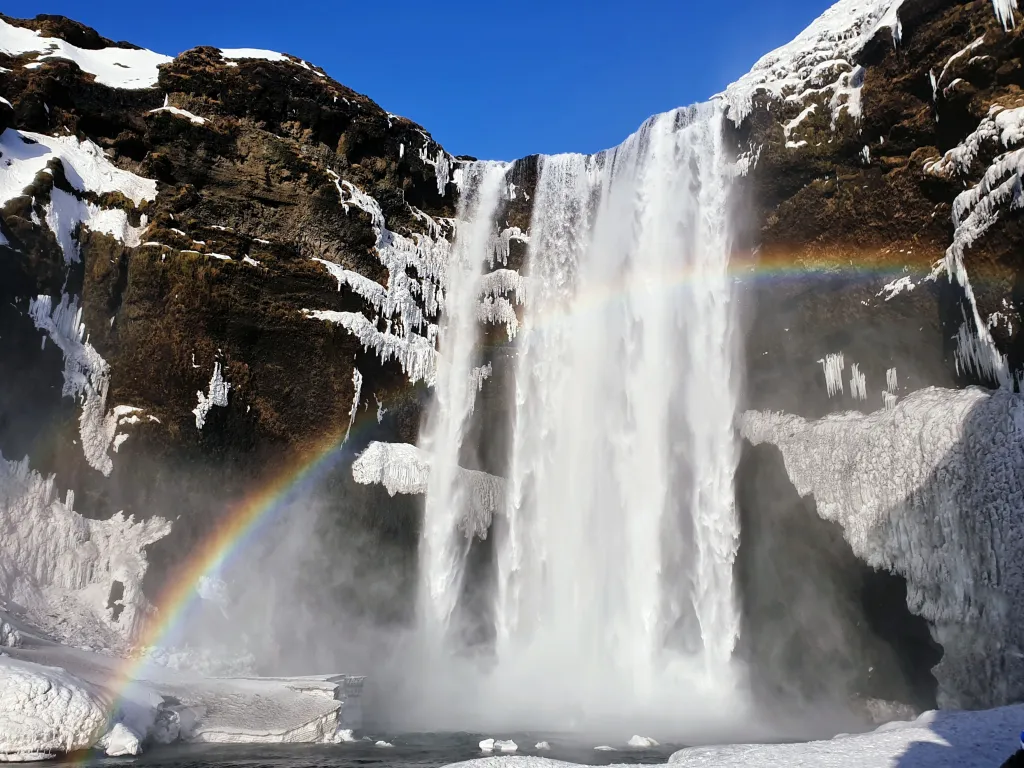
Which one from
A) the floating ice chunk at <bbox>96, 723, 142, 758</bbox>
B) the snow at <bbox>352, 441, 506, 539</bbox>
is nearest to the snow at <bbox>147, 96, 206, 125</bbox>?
the snow at <bbox>352, 441, 506, 539</bbox>

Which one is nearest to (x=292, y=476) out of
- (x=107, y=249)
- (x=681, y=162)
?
(x=107, y=249)

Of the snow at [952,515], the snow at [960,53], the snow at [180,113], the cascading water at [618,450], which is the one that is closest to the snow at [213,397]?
the cascading water at [618,450]

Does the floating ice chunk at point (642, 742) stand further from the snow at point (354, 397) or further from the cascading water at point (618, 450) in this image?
the snow at point (354, 397)

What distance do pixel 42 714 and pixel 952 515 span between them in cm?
1893

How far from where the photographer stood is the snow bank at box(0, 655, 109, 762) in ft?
42.5

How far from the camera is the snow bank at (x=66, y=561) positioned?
2038 cm

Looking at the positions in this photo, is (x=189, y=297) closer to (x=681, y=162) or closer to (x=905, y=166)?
(x=681, y=162)

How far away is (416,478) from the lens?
88.2ft

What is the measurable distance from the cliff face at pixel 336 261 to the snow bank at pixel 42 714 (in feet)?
31.0

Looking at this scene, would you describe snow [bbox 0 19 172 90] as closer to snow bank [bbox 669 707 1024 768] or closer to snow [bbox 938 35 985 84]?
snow [bbox 938 35 985 84]

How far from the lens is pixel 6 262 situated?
21156mm

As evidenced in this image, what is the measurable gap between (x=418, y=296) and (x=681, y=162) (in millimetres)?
10605

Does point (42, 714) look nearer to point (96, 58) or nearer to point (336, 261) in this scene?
point (336, 261)

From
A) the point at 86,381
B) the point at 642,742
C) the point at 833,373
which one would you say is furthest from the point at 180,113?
the point at 642,742
